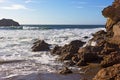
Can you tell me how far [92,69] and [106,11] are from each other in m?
11.2

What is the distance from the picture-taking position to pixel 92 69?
1429cm

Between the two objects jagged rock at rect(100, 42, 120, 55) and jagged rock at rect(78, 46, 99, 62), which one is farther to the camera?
jagged rock at rect(100, 42, 120, 55)

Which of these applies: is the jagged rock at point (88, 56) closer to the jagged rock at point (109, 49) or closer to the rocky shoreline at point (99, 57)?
the rocky shoreline at point (99, 57)

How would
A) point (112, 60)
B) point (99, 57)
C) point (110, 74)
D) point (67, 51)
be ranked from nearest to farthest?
1. point (110, 74)
2. point (112, 60)
3. point (99, 57)
4. point (67, 51)

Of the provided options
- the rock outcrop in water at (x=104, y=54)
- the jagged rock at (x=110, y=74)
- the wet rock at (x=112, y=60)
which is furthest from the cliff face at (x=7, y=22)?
the jagged rock at (x=110, y=74)

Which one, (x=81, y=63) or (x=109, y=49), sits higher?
(x=109, y=49)

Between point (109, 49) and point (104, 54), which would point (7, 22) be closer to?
point (109, 49)

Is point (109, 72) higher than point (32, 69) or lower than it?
higher

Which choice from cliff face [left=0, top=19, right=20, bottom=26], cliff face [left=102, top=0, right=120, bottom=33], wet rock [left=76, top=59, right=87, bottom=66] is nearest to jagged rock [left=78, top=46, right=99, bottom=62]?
wet rock [left=76, top=59, right=87, bottom=66]

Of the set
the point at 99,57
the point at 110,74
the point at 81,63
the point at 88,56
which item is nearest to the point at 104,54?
the point at 99,57

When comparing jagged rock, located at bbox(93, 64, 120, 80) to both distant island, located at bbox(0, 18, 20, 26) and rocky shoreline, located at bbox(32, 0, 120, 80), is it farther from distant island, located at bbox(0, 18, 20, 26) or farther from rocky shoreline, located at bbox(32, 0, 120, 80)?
distant island, located at bbox(0, 18, 20, 26)

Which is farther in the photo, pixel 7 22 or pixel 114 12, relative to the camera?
pixel 7 22

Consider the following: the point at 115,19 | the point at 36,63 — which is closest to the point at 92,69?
the point at 36,63

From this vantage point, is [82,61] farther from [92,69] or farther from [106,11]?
[106,11]
